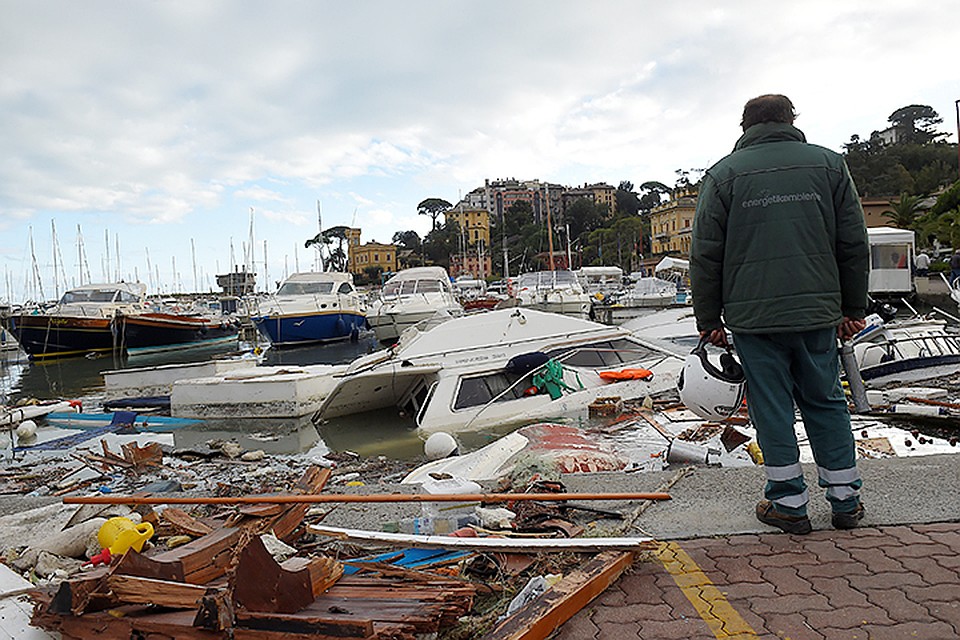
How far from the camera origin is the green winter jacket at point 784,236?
3.05 m

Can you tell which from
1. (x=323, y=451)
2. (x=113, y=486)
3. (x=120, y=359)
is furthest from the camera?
(x=120, y=359)

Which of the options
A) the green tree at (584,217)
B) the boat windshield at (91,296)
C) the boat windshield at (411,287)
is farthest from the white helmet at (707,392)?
the green tree at (584,217)

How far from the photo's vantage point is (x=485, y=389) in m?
10.7

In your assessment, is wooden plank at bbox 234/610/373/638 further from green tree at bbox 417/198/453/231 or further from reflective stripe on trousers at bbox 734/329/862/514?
green tree at bbox 417/198/453/231

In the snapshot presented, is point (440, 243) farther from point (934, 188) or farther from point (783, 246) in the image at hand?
point (783, 246)

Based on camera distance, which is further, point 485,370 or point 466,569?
point 485,370

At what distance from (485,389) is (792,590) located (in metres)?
8.19

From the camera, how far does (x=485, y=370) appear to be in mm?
10844

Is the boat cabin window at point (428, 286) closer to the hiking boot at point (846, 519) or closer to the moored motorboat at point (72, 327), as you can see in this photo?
the moored motorboat at point (72, 327)

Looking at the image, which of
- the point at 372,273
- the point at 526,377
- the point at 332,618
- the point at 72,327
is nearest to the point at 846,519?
the point at 332,618

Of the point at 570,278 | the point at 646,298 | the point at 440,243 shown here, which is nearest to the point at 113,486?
the point at 570,278

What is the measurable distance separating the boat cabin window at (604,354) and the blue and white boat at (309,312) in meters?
20.3

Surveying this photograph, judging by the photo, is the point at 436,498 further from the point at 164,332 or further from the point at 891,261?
the point at 164,332

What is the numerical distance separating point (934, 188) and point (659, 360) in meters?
73.6
